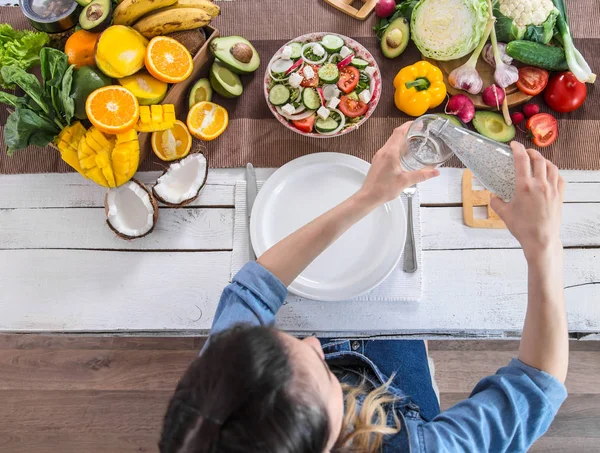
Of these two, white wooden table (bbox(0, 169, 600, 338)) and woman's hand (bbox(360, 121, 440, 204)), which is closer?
woman's hand (bbox(360, 121, 440, 204))

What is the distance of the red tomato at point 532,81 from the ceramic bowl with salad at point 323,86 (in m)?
0.40

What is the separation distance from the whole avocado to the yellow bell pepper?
78cm

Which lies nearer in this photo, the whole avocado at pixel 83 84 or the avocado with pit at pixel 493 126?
the whole avocado at pixel 83 84

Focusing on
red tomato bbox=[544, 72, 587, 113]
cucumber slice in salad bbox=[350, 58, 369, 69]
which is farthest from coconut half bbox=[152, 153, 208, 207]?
red tomato bbox=[544, 72, 587, 113]

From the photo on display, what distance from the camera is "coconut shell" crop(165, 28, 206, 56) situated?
1.19 meters

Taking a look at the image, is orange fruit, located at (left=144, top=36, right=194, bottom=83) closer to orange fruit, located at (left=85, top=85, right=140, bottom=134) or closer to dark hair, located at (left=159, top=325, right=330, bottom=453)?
orange fruit, located at (left=85, top=85, right=140, bottom=134)

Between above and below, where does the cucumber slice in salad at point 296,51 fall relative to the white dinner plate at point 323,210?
above

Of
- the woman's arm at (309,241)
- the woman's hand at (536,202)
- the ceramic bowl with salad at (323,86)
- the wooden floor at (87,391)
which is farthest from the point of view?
the wooden floor at (87,391)

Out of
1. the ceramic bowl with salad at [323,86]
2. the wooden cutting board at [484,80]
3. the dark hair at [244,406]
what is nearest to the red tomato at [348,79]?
the ceramic bowl with salad at [323,86]

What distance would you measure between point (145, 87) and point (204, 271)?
0.50m

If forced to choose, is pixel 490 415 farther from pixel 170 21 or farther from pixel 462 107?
pixel 170 21

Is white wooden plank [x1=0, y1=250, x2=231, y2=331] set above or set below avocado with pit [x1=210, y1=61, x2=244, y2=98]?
below

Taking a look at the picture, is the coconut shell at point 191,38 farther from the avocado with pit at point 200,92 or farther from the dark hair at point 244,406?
the dark hair at point 244,406

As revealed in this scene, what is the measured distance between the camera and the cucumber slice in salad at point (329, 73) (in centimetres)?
120
